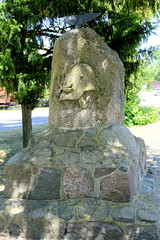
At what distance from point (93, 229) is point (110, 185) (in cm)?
52

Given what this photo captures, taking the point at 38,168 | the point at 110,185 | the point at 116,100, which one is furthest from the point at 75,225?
the point at 116,100

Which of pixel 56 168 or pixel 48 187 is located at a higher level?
pixel 56 168

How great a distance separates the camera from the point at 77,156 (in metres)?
2.96

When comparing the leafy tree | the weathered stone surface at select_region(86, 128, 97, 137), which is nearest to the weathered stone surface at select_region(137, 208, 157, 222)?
the weathered stone surface at select_region(86, 128, 97, 137)

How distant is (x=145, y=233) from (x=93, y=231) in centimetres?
53

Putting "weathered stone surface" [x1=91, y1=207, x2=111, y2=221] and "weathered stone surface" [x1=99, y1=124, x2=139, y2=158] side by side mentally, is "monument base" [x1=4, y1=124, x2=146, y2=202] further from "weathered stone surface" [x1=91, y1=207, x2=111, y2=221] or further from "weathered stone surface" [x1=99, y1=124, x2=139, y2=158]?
"weathered stone surface" [x1=91, y1=207, x2=111, y2=221]

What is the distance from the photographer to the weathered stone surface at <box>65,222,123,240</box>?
2421 millimetres

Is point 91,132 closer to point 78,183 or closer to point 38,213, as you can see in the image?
point 78,183

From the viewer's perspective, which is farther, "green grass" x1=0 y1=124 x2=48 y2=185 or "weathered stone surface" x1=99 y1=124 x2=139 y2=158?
"green grass" x1=0 y1=124 x2=48 y2=185

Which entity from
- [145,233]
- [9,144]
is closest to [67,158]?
[145,233]

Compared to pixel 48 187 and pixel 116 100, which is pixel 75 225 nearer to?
pixel 48 187

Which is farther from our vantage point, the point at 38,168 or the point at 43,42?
the point at 43,42

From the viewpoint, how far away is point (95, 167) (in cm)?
283

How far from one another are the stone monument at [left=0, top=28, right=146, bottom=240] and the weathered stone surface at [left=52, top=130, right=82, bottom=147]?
0.01 meters
